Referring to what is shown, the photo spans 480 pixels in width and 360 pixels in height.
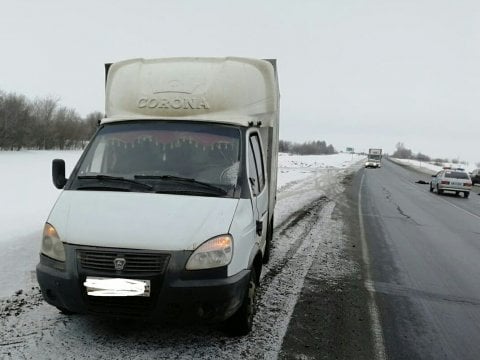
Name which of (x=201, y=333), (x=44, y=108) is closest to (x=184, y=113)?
(x=201, y=333)

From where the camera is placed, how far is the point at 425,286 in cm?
592

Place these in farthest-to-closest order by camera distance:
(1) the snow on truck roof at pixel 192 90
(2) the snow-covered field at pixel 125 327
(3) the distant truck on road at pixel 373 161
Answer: (3) the distant truck on road at pixel 373 161, (1) the snow on truck roof at pixel 192 90, (2) the snow-covered field at pixel 125 327

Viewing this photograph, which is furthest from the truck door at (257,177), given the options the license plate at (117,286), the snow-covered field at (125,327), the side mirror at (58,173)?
the side mirror at (58,173)

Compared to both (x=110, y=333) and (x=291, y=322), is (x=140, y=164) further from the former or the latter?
(x=291, y=322)

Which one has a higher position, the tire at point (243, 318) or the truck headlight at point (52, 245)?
the truck headlight at point (52, 245)

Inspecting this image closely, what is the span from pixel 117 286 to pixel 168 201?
2.70ft

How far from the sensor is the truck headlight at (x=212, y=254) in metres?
3.14

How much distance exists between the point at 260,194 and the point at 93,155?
1.87 metres

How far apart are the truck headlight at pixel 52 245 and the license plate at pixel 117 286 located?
0.35 metres

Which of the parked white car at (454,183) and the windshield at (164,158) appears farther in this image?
the parked white car at (454,183)

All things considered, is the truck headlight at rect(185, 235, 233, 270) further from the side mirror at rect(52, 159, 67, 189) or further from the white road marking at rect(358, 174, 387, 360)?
the side mirror at rect(52, 159, 67, 189)

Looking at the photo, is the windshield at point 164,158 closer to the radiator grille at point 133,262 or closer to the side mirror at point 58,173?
the side mirror at point 58,173

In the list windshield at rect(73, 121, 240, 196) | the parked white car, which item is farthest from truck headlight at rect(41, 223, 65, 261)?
the parked white car

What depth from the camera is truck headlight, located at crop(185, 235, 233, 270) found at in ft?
10.3
